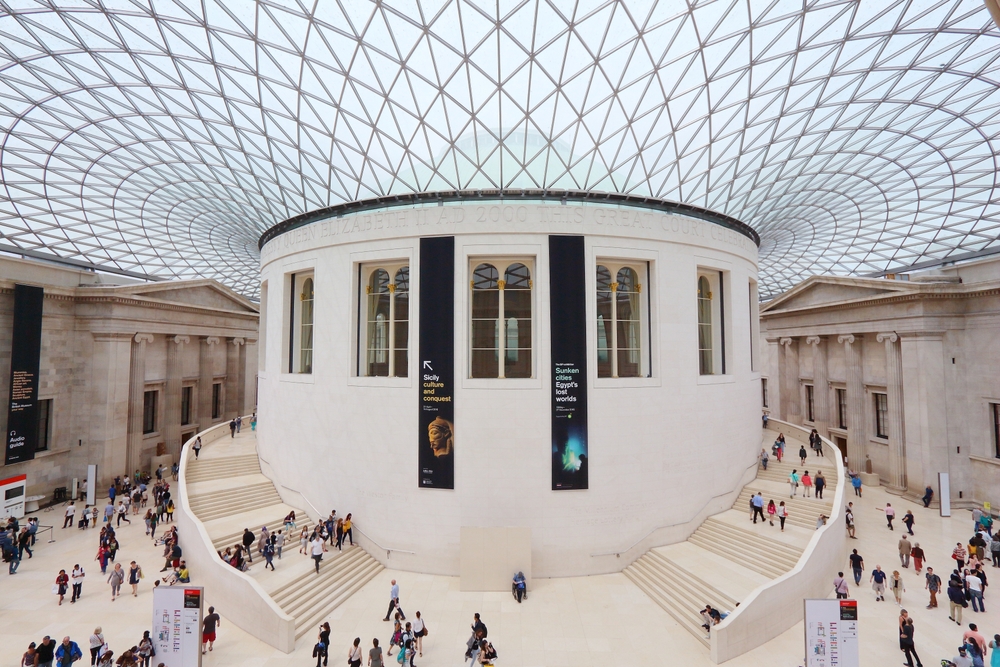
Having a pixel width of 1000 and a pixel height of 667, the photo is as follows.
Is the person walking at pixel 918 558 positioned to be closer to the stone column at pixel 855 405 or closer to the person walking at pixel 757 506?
the person walking at pixel 757 506

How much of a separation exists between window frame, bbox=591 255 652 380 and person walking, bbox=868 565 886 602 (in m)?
10.4

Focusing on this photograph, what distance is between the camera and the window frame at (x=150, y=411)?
35500mm

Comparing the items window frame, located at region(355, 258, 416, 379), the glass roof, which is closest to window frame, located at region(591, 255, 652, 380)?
the glass roof

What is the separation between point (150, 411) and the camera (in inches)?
1419

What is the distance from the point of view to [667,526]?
19.8m

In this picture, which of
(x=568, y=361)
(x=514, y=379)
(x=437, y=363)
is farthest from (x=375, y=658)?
(x=568, y=361)

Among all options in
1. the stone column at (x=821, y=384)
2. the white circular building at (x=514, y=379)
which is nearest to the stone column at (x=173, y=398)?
the white circular building at (x=514, y=379)

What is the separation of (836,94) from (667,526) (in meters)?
22.2

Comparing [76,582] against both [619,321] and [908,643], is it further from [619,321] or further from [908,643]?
[908,643]

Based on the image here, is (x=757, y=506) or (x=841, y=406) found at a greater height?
(x=841, y=406)

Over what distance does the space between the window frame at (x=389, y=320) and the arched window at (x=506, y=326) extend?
314 cm

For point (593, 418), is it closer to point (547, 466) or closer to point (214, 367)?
point (547, 466)

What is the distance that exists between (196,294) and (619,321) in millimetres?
35740

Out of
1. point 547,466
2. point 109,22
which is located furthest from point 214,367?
point 547,466
